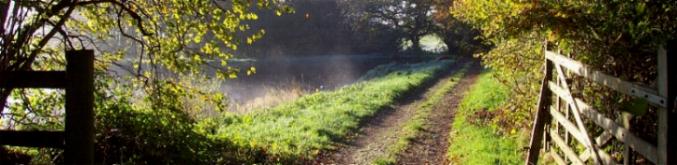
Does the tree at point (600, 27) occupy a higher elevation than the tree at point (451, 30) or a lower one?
lower

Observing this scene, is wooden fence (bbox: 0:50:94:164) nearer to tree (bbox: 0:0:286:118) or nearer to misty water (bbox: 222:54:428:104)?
tree (bbox: 0:0:286:118)

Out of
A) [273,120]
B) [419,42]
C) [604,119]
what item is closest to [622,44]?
[604,119]

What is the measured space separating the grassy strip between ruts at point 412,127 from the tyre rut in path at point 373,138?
152 millimetres

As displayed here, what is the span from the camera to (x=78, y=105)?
15.3ft

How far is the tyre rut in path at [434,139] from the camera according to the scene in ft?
36.4

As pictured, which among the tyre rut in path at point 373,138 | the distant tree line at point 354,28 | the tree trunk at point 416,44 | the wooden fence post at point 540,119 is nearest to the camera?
the wooden fence post at point 540,119

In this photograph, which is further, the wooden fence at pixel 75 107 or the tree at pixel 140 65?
the tree at pixel 140 65

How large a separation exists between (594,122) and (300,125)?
9.00 metres

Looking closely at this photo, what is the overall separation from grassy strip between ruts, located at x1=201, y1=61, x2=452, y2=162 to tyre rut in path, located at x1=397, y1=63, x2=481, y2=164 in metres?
1.76

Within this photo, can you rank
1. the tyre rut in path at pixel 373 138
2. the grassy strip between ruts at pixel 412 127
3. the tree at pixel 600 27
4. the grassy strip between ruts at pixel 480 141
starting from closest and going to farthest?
1. the tree at pixel 600 27
2. the grassy strip between ruts at pixel 480 141
3. the grassy strip between ruts at pixel 412 127
4. the tyre rut in path at pixel 373 138

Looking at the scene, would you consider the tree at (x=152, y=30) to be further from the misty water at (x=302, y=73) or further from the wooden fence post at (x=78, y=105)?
the misty water at (x=302, y=73)

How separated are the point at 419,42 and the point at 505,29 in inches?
1864

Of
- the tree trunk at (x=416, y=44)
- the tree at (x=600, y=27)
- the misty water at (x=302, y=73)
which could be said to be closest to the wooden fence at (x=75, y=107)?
the tree at (x=600, y=27)

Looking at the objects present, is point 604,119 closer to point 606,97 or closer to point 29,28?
point 606,97
